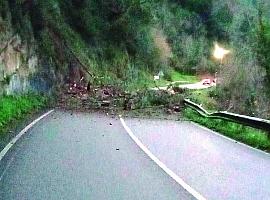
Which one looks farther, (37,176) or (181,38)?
(181,38)

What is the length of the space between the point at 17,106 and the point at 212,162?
12.0m

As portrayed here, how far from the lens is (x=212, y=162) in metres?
13.2

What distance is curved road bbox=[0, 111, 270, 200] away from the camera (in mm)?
9492

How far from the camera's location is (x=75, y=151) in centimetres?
1401

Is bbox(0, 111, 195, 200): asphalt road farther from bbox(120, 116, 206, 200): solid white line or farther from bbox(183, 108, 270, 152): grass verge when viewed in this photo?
bbox(183, 108, 270, 152): grass verge

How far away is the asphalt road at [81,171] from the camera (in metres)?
9.27

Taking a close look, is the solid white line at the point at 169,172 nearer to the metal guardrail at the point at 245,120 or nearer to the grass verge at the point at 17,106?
the metal guardrail at the point at 245,120

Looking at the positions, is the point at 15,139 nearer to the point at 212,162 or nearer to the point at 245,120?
the point at 212,162

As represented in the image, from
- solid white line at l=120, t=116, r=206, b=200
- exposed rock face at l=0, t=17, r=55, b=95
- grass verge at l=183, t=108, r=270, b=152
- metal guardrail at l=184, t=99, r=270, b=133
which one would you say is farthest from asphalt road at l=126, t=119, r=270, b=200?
exposed rock face at l=0, t=17, r=55, b=95

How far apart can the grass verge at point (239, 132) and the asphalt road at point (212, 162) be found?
1.52 ft

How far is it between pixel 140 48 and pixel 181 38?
63.4ft

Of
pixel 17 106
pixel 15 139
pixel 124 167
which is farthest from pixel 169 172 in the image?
pixel 17 106

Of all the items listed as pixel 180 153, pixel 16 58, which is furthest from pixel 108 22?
pixel 180 153

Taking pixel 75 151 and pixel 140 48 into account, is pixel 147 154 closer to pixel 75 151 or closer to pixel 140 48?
pixel 75 151
